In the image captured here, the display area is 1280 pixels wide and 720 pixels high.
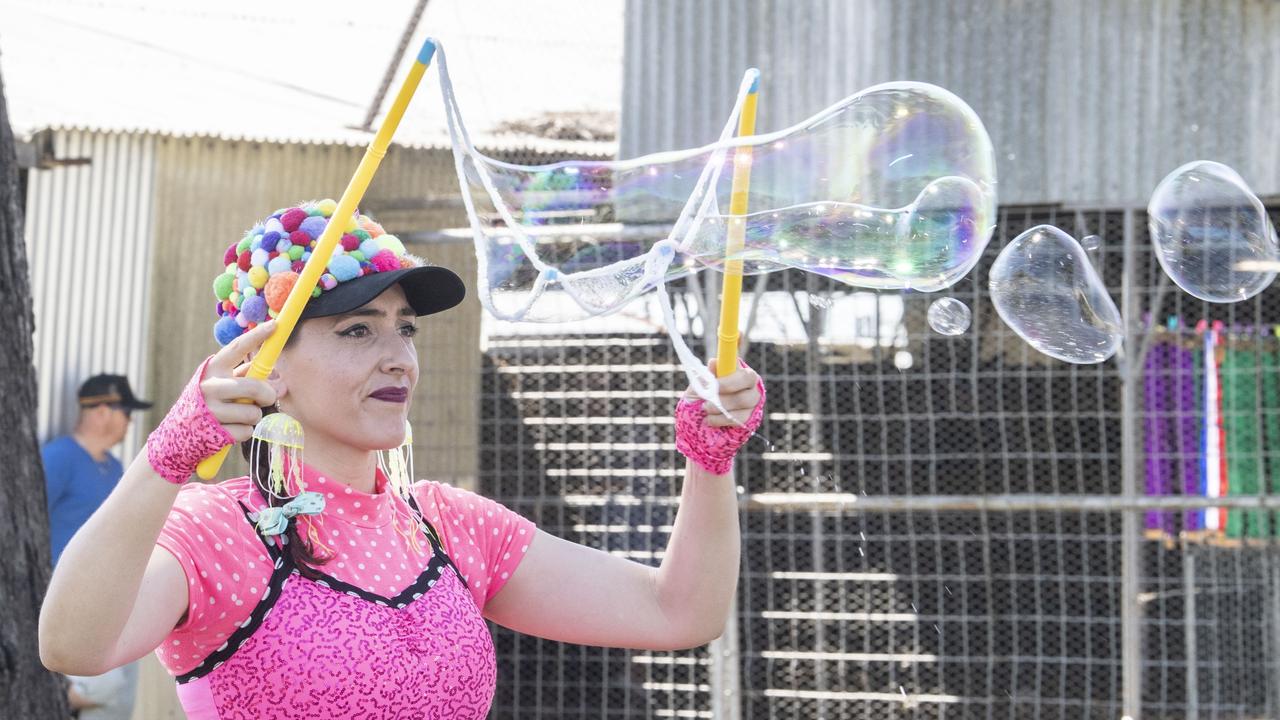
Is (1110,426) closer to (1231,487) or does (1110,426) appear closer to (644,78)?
(1231,487)

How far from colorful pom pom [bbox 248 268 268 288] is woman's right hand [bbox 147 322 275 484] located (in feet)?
1.12

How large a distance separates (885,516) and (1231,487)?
1.69 meters

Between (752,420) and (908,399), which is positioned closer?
(752,420)

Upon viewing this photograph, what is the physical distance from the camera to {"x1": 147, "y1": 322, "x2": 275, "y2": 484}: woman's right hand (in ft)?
6.40

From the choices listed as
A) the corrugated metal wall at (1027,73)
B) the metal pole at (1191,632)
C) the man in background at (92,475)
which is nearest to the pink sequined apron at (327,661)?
the man in background at (92,475)

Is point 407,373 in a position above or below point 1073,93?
below

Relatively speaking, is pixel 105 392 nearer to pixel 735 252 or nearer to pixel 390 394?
pixel 390 394

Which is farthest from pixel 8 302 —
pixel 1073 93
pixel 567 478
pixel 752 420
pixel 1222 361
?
pixel 1222 361

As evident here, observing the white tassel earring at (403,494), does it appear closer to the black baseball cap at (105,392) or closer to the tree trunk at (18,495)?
the tree trunk at (18,495)

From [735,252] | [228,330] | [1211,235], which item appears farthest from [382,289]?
[1211,235]

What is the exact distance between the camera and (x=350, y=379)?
2352 mm

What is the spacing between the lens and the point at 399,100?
2.15m

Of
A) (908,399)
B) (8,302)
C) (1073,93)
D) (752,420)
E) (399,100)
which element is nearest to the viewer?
(399,100)

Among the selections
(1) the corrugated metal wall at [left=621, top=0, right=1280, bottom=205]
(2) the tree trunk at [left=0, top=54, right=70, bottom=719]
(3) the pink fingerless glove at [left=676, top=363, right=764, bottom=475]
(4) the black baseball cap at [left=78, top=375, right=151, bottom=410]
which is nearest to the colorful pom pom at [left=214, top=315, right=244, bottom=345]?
(3) the pink fingerless glove at [left=676, top=363, right=764, bottom=475]
